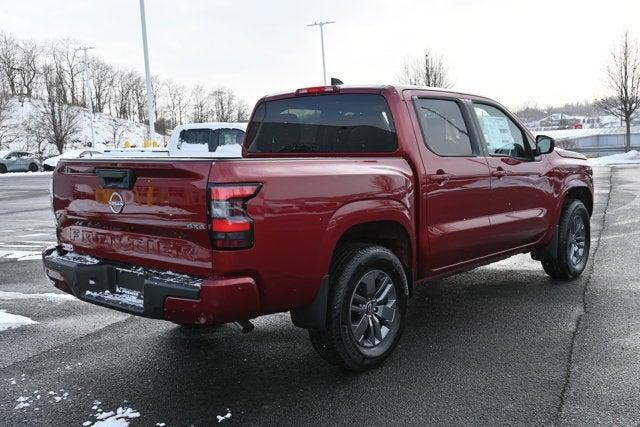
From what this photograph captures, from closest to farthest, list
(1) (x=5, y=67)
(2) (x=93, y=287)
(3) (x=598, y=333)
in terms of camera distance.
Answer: (2) (x=93, y=287)
(3) (x=598, y=333)
(1) (x=5, y=67)

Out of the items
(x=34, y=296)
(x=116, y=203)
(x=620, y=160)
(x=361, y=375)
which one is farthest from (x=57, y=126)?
(x=361, y=375)

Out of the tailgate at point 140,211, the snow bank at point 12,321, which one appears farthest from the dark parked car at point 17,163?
the tailgate at point 140,211

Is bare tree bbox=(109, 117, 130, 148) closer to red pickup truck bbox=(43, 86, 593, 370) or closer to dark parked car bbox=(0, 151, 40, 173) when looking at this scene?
dark parked car bbox=(0, 151, 40, 173)

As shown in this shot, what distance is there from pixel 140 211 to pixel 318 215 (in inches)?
39.9

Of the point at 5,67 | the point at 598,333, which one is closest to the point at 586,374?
the point at 598,333

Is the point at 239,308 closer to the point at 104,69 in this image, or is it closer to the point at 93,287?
the point at 93,287

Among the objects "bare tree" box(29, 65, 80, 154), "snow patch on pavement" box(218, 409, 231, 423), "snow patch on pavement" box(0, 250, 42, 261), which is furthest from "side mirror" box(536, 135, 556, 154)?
"bare tree" box(29, 65, 80, 154)

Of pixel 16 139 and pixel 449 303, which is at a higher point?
pixel 16 139

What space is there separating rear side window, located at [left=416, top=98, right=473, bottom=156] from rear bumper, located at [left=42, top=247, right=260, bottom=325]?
1.98 metres

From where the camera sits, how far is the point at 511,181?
5.06 meters

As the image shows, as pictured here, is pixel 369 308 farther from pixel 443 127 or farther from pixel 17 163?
pixel 17 163

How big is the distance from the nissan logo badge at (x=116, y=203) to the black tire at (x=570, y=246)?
4335 millimetres

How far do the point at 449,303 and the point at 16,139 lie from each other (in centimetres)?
7294

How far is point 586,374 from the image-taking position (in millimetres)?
3629
